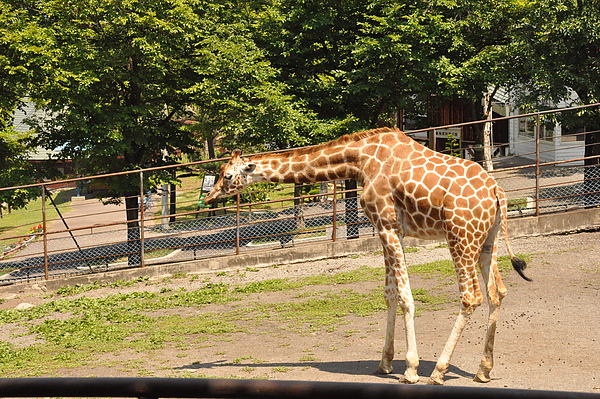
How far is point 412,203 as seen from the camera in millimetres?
8328

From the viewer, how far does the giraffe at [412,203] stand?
A: 26.4 ft

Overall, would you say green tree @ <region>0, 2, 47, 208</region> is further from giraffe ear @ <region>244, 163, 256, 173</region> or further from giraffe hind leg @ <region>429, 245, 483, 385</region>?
giraffe hind leg @ <region>429, 245, 483, 385</region>

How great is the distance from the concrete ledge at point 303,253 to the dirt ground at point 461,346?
292 cm

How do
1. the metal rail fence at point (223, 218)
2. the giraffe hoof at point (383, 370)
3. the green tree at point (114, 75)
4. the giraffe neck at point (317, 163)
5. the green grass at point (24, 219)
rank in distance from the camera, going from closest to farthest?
1. the giraffe hoof at point (383, 370)
2. the giraffe neck at point (317, 163)
3. the metal rail fence at point (223, 218)
4. the green tree at point (114, 75)
5. the green grass at point (24, 219)

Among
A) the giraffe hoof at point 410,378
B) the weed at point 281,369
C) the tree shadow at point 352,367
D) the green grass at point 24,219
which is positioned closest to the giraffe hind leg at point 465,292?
the giraffe hoof at point 410,378

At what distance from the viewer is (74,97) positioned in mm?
20125

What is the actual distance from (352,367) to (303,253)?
7740 mm

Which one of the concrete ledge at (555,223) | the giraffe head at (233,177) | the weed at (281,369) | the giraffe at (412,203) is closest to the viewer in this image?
the giraffe at (412,203)

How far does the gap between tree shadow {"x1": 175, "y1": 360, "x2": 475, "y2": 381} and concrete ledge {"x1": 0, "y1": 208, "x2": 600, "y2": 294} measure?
686 centimetres

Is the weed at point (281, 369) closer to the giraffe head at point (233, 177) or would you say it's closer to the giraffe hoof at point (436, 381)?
the giraffe hoof at point (436, 381)

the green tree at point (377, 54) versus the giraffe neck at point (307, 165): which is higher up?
the green tree at point (377, 54)

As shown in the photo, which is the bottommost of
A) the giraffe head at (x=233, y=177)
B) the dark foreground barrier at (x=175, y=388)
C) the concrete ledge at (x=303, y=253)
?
the concrete ledge at (x=303, y=253)

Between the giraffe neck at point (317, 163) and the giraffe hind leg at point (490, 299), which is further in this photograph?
the giraffe neck at point (317, 163)

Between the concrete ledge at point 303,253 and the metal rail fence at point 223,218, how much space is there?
1.41 feet
